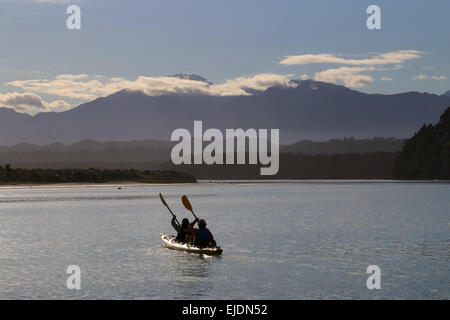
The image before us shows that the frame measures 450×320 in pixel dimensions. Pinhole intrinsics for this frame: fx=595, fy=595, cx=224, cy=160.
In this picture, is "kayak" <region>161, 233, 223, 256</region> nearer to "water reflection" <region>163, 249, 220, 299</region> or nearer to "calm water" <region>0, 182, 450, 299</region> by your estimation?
"water reflection" <region>163, 249, 220, 299</region>

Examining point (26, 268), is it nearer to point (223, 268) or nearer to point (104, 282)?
point (104, 282)

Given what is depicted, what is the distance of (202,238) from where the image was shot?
122ft

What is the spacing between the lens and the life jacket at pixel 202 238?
37250 millimetres

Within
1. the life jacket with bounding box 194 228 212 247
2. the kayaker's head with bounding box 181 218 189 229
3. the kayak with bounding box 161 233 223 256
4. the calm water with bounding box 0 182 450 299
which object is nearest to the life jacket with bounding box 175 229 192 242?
the kayak with bounding box 161 233 223 256

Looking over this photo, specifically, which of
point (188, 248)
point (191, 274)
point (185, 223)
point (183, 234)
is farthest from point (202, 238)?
point (191, 274)

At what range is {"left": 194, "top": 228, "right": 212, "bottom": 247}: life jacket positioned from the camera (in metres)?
37.2

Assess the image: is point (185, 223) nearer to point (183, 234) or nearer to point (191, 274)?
point (183, 234)

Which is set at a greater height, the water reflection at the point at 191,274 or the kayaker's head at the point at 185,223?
the kayaker's head at the point at 185,223

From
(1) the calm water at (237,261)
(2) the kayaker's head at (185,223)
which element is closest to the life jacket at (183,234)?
(2) the kayaker's head at (185,223)

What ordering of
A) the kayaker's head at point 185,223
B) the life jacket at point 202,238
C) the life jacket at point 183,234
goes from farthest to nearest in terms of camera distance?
the life jacket at point 183,234 → the kayaker's head at point 185,223 → the life jacket at point 202,238

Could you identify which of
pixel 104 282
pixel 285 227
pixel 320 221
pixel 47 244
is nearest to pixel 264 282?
pixel 104 282

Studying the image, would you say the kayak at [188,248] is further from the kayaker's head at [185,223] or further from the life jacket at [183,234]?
the kayaker's head at [185,223]
